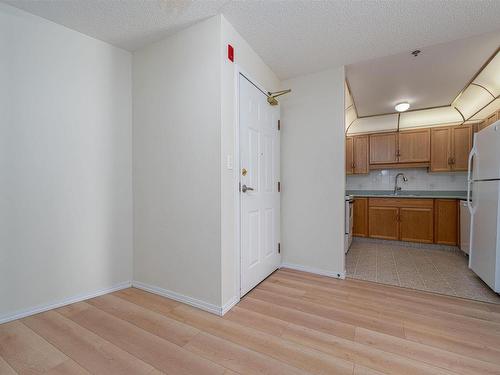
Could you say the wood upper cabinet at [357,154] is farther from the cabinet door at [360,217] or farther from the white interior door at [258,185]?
the white interior door at [258,185]

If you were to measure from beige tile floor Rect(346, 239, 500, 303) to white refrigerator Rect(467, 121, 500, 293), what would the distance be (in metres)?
0.18

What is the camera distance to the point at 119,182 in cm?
233

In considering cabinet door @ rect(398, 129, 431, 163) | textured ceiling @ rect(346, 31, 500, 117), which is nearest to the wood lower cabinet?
cabinet door @ rect(398, 129, 431, 163)

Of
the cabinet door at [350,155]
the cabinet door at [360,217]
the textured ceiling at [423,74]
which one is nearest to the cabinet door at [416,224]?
the cabinet door at [360,217]

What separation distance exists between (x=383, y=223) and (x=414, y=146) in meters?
1.57

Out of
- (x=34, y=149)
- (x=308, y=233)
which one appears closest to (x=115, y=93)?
(x=34, y=149)

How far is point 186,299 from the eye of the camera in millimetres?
2008

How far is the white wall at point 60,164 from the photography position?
1739 mm

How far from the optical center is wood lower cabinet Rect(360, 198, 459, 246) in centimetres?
368

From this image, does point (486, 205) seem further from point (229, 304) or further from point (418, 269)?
point (229, 304)

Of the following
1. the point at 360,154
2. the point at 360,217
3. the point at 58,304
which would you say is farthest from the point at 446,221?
the point at 58,304

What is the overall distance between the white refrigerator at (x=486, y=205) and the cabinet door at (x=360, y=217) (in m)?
1.70

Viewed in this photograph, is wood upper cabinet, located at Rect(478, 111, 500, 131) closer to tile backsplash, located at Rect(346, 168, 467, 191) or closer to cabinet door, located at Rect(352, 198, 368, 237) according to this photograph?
tile backsplash, located at Rect(346, 168, 467, 191)

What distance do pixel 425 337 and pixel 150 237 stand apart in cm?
243
